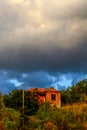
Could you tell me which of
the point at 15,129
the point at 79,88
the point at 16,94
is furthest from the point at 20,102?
the point at 79,88

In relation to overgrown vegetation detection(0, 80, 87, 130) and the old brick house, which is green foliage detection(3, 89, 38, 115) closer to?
overgrown vegetation detection(0, 80, 87, 130)

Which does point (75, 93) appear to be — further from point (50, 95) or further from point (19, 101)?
point (19, 101)

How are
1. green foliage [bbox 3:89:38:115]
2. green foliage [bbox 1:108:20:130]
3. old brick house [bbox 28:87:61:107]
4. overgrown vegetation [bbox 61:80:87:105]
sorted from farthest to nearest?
1. old brick house [bbox 28:87:61:107]
2. overgrown vegetation [bbox 61:80:87:105]
3. green foliage [bbox 3:89:38:115]
4. green foliage [bbox 1:108:20:130]

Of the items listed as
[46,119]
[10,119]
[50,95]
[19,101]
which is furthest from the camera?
[50,95]

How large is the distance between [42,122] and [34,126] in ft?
2.98

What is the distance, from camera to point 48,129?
35.3 m

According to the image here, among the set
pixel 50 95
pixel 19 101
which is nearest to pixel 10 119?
pixel 19 101

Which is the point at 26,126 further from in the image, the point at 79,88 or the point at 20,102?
the point at 79,88

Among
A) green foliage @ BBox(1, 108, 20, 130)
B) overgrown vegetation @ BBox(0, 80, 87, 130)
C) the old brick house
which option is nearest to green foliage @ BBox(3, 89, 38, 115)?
overgrown vegetation @ BBox(0, 80, 87, 130)

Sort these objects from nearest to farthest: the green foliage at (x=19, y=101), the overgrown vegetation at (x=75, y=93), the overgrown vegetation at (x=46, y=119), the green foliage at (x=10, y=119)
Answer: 1. the overgrown vegetation at (x=46, y=119)
2. the green foliage at (x=10, y=119)
3. the green foliage at (x=19, y=101)
4. the overgrown vegetation at (x=75, y=93)

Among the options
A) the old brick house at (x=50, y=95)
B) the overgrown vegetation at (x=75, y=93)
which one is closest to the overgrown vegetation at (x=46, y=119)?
the overgrown vegetation at (x=75, y=93)

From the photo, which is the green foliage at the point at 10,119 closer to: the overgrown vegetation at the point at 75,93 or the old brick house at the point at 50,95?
the overgrown vegetation at the point at 75,93

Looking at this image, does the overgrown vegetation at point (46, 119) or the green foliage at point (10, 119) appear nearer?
the overgrown vegetation at point (46, 119)

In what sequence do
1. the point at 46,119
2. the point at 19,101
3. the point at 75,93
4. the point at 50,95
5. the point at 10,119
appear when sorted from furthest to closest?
the point at 75,93, the point at 50,95, the point at 19,101, the point at 10,119, the point at 46,119
